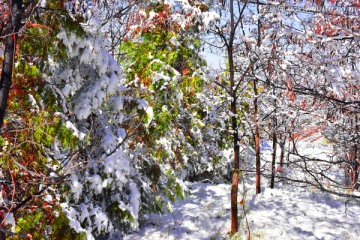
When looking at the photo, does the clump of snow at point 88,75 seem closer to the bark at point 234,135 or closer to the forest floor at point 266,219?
the bark at point 234,135

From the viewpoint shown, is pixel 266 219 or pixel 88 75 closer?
pixel 88 75

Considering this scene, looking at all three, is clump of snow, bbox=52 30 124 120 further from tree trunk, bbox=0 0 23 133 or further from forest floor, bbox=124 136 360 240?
forest floor, bbox=124 136 360 240

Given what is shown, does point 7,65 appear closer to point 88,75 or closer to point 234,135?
point 88,75

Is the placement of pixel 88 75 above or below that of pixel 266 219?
above

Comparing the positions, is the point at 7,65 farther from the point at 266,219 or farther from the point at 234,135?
the point at 266,219

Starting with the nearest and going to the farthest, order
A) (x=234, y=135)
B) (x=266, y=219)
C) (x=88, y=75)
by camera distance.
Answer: (x=88, y=75) < (x=234, y=135) < (x=266, y=219)

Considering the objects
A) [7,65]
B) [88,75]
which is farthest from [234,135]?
[7,65]

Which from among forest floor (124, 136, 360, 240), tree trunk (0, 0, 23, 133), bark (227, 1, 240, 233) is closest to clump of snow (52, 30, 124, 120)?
tree trunk (0, 0, 23, 133)

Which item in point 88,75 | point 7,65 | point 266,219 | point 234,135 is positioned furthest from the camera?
point 266,219

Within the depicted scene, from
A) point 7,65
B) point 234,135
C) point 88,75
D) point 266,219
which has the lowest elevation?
point 266,219

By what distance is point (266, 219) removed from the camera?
9375 mm

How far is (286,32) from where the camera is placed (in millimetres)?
3344

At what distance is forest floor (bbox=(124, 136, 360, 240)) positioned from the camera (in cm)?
861

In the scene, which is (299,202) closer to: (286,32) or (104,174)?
(104,174)
